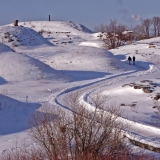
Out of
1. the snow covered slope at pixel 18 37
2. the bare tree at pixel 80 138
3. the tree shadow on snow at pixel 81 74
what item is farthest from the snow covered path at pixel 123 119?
the snow covered slope at pixel 18 37

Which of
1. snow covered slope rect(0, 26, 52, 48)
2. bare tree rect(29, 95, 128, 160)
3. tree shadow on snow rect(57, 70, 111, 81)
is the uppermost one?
snow covered slope rect(0, 26, 52, 48)

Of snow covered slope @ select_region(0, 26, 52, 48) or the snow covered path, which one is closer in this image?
the snow covered path

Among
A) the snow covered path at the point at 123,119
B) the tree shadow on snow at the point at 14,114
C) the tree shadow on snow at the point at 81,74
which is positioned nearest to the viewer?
the snow covered path at the point at 123,119

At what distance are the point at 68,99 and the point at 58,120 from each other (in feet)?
42.9

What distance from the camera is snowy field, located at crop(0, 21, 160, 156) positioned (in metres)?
19.0

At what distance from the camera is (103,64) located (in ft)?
137

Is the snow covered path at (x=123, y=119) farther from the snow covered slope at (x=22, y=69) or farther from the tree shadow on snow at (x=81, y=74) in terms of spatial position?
the snow covered slope at (x=22, y=69)

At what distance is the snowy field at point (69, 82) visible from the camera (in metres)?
19.0

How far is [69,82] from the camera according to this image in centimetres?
3328

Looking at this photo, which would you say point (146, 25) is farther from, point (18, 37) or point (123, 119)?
point (123, 119)

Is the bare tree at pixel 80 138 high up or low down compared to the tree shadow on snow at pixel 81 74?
up

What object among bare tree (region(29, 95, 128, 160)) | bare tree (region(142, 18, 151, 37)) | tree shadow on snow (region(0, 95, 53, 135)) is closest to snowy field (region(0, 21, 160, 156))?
tree shadow on snow (region(0, 95, 53, 135))

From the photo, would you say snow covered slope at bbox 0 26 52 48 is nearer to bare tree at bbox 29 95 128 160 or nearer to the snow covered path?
the snow covered path

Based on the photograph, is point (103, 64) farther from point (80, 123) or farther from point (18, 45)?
point (80, 123)
